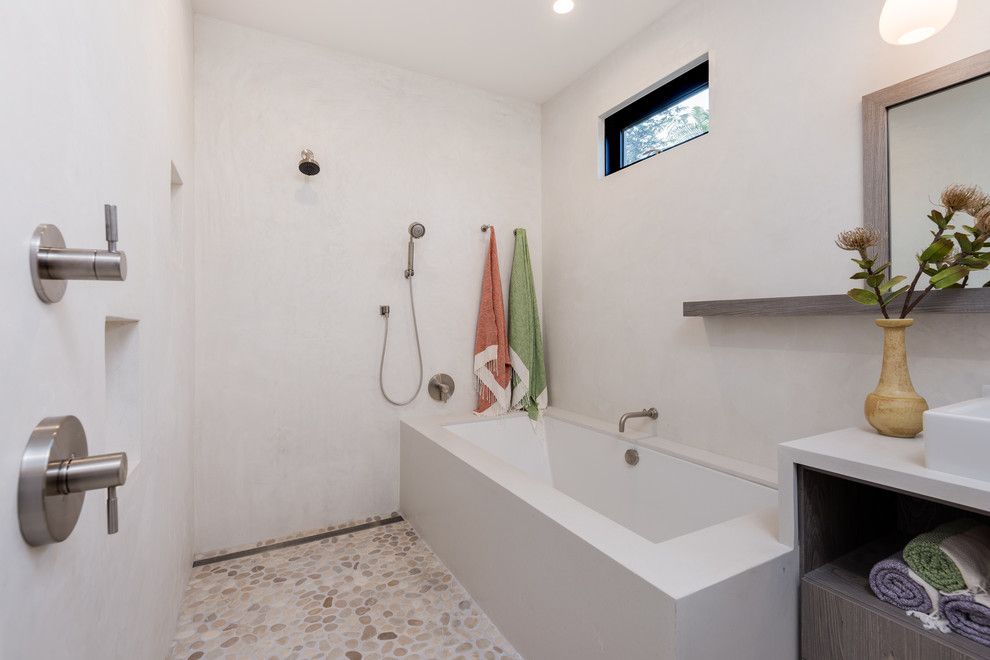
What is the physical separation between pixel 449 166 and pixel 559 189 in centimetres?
68

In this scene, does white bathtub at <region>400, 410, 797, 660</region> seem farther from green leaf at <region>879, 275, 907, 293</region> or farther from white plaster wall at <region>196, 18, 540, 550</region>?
green leaf at <region>879, 275, 907, 293</region>

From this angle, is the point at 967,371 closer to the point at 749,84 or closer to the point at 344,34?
the point at 749,84

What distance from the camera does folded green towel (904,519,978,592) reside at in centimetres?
96

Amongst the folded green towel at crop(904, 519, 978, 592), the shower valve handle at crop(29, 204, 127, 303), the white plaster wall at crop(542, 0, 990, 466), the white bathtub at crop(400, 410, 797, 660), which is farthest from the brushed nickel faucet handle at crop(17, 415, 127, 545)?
the white plaster wall at crop(542, 0, 990, 466)

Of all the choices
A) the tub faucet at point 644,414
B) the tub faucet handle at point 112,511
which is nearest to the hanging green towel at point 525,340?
the tub faucet at point 644,414

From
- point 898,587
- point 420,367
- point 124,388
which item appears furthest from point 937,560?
point 420,367

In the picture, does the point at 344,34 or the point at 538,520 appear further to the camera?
the point at 344,34

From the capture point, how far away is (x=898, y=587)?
1.02 m

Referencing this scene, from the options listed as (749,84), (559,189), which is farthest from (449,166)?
(749,84)

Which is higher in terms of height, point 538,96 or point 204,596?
point 538,96

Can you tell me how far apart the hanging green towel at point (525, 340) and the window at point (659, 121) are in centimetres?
73

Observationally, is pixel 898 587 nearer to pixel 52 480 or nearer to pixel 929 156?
pixel 929 156

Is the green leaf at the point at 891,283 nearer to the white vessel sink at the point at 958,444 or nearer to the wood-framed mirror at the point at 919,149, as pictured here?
the wood-framed mirror at the point at 919,149

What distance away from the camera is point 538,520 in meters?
1.38
